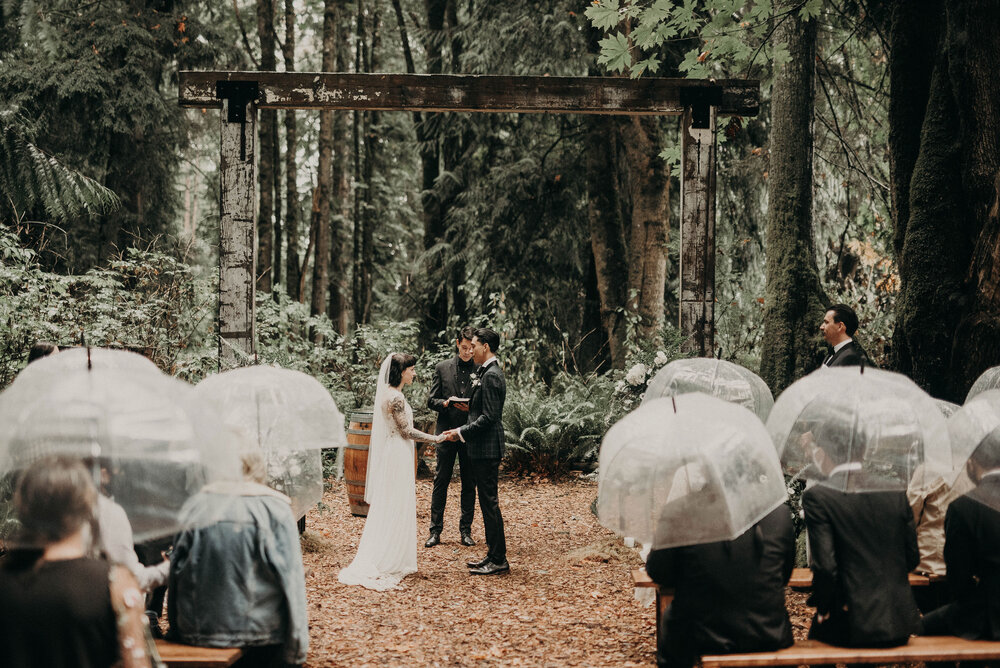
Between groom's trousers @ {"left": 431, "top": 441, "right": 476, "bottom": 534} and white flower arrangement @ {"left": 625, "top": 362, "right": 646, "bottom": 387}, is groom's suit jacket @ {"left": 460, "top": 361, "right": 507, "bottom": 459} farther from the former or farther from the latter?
white flower arrangement @ {"left": 625, "top": 362, "right": 646, "bottom": 387}

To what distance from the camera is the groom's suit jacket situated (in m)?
7.25

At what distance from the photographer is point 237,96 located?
735cm

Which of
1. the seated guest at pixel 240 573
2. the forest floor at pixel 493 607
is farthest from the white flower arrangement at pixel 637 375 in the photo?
the seated guest at pixel 240 573

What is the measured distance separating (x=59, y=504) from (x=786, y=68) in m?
9.45

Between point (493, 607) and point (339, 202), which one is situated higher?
point (339, 202)

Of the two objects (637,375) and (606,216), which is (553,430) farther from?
(637,375)

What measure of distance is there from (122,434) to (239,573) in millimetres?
934

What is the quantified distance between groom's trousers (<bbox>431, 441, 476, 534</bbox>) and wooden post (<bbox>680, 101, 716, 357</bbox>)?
261 cm

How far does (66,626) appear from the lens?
2.60 meters

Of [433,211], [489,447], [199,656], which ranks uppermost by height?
[433,211]

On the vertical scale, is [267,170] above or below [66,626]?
above

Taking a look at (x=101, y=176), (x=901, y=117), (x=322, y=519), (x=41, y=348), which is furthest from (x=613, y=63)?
(x=101, y=176)

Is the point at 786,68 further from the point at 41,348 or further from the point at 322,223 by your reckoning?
the point at 322,223

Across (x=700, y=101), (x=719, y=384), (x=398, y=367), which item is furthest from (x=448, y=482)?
(x=700, y=101)
